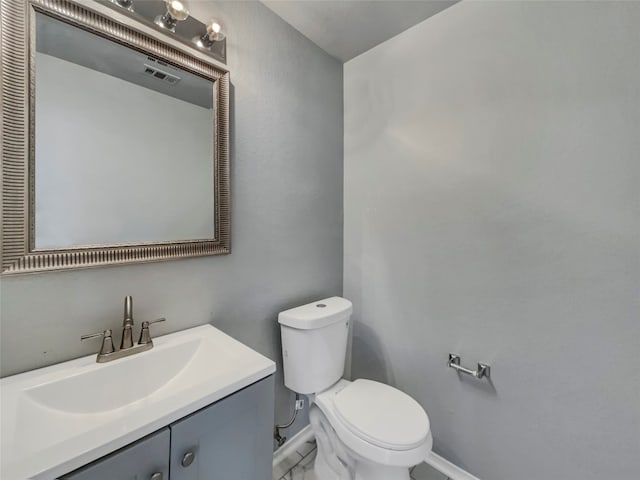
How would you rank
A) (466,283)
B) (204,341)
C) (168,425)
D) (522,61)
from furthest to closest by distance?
(466,283) → (522,61) → (204,341) → (168,425)

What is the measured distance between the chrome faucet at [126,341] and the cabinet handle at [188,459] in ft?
1.29

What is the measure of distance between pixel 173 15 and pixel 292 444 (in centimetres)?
206

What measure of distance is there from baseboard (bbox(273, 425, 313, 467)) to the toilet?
0.58 feet

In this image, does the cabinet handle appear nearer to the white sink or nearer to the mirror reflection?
the white sink

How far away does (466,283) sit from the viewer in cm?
128

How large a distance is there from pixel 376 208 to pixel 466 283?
2.10ft

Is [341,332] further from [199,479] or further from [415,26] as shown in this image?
[415,26]

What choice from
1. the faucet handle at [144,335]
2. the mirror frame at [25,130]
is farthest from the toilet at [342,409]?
the mirror frame at [25,130]

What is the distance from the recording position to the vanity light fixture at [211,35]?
40.3 inches

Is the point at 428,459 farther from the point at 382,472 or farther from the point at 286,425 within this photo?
the point at 286,425

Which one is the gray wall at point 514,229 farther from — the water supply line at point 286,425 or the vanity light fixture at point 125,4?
the vanity light fixture at point 125,4

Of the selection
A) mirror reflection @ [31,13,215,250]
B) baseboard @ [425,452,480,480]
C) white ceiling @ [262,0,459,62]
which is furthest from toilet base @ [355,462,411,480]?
white ceiling @ [262,0,459,62]

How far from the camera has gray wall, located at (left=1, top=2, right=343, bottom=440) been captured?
2.61 ft

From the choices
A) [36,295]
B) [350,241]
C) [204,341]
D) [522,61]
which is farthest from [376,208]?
[36,295]
